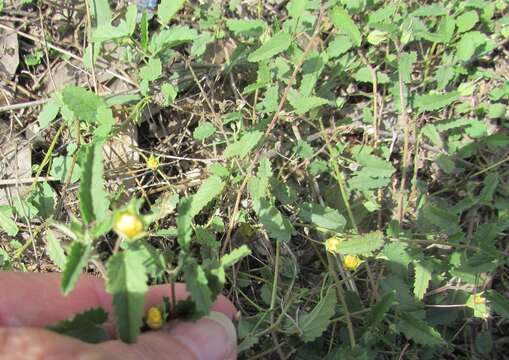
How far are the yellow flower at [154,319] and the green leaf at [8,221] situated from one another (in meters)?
1.05

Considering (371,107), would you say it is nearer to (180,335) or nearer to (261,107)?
(261,107)

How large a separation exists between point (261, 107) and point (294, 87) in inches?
8.6

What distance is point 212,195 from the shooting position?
213cm

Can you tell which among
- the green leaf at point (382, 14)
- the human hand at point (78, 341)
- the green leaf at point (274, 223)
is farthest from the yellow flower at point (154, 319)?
the green leaf at point (382, 14)

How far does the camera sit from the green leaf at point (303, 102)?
7.14ft

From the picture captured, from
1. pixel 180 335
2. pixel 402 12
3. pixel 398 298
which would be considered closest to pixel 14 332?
pixel 180 335

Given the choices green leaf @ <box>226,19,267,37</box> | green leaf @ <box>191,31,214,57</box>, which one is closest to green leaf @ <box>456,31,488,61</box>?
green leaf @ <box>226,19,267,37</box>

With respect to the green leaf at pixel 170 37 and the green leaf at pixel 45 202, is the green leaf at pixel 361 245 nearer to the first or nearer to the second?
the green leaf at pixel 170 37

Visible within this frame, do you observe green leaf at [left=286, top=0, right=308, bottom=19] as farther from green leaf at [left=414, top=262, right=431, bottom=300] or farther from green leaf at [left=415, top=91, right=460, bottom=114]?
green leaf at [left=414, top=262, right=431, bottom=300]

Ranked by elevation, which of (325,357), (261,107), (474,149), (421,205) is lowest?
(325,357)

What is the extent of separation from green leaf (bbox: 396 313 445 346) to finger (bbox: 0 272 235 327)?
0.70 metres

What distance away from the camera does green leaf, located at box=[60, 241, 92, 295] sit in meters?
1.18

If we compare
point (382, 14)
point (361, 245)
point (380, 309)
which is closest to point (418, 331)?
point (380, 309)

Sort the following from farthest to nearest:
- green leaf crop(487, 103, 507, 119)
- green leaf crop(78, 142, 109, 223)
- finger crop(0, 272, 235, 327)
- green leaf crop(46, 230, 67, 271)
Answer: green leaf crop(487, 103, 507, 119), green leaf crop(46, 230, 67, 271), finger crop(0, 272, 235, 327), green leaf crop(78, 142, 109, 223)
